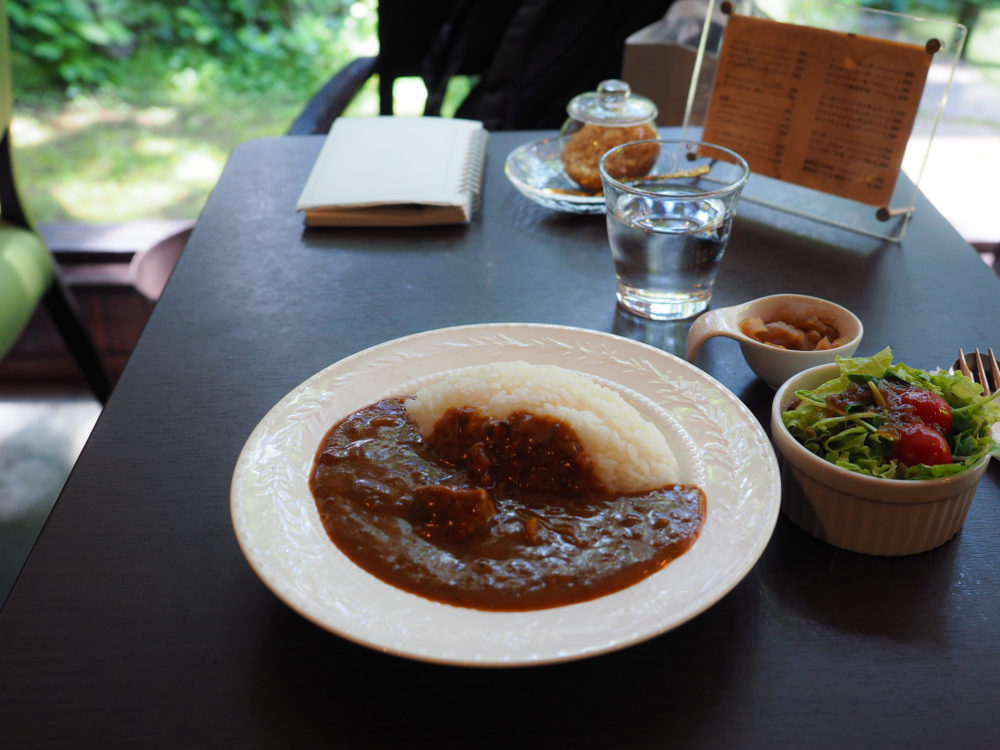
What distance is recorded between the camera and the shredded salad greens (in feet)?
3.14

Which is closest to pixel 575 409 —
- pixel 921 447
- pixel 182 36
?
pixel 921 447

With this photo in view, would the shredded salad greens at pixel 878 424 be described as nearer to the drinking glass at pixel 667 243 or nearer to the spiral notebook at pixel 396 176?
the drinking glass at pixel 667 243

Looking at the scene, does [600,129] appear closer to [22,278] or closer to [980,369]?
[980,369]

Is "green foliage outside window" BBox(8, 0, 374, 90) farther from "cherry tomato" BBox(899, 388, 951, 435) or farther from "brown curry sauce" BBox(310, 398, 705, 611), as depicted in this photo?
"cherry tomato" BBox(899, 388, 951, 435)

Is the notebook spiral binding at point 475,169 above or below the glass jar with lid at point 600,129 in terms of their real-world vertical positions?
below

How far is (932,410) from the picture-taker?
981 mm

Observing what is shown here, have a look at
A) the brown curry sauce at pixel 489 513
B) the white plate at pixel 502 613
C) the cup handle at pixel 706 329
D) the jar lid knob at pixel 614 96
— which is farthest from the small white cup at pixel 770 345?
the jar lid knob at pixel 614 96

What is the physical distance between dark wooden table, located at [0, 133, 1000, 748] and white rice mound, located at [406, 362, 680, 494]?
17 centimetres

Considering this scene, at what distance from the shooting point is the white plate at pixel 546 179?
176cm

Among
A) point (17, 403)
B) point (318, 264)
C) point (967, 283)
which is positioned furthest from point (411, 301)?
point (17, 403)

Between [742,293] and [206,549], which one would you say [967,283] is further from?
[206,549]

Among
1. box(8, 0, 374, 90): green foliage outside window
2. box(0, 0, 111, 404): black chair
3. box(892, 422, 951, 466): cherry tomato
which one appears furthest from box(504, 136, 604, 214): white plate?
box(8, 0, 374, 90): green foliage outside window

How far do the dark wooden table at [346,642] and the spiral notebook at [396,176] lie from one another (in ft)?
1.30

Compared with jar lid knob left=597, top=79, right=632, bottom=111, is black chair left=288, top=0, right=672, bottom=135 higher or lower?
lower
